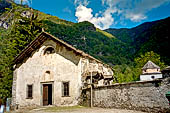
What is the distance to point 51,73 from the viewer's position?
15734 millimetres

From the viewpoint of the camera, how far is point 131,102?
32.2 feet

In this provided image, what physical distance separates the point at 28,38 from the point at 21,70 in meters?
6.61

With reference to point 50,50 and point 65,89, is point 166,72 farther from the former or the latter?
point 50,50

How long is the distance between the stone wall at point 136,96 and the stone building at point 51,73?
2.16 m

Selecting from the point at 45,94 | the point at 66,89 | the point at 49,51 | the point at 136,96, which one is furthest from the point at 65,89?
the point at 136,96

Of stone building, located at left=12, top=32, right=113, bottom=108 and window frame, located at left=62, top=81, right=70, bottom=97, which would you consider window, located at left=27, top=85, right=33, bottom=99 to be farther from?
window frame, located at left=62, top=81, right=70, bottom=97

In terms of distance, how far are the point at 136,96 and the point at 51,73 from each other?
886 centimetres

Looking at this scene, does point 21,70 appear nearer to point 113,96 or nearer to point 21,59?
point 21,59

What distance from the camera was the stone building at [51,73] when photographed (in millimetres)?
14609

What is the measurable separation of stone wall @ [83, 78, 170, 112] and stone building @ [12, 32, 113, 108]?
2.16 metres

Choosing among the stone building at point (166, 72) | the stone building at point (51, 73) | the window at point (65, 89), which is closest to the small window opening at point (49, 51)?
the stone building at point (51, 73)

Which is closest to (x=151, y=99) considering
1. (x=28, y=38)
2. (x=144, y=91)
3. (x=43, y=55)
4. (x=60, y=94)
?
(x=144, y=91)

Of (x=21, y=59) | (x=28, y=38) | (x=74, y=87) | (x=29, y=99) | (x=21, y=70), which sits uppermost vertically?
(x=28, y=38)

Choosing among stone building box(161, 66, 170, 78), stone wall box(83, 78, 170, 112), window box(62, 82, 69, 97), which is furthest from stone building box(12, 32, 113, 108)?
stone building box(161, 66, 170, 78)
